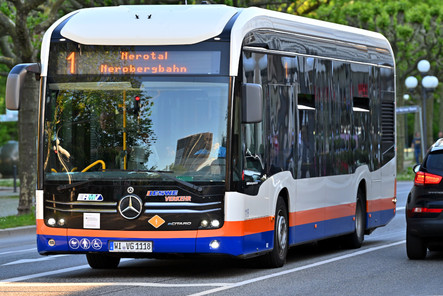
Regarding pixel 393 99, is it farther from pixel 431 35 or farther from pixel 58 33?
pixel 431 35

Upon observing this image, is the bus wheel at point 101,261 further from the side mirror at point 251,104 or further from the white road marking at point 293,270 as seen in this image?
the side mirror at point 251,104

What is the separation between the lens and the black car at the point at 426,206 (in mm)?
14398

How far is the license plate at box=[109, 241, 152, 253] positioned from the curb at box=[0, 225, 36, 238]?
9.20 metres

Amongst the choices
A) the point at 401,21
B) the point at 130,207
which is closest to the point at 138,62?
the point at 130,207

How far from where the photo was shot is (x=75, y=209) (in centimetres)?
1290

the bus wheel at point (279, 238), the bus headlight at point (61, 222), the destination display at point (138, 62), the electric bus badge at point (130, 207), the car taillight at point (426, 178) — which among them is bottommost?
the bus wheel at point (279, 238)

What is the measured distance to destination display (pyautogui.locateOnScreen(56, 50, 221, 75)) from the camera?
12.9 meters

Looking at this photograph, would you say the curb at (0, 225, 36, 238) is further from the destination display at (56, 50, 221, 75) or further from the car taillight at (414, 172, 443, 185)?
the car taillight at (414, 172, 443, 185)

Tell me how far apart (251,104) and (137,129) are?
1.29 m

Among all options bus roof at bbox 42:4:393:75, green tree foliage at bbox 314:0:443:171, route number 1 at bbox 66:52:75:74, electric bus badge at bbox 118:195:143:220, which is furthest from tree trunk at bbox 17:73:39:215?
green tree foliage at bbox 314:0:443:171

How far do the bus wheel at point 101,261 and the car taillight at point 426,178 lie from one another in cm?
389

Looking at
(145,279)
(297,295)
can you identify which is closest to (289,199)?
(145,279)

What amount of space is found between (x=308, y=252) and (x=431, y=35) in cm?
3490

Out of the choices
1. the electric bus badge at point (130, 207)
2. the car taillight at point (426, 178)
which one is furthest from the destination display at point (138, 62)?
the car taillight at point (426, 178)
